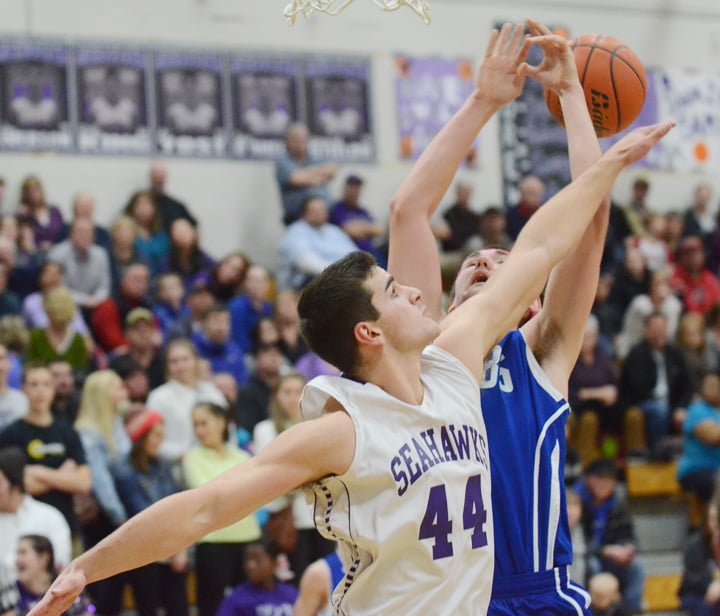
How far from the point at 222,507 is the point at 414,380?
0.76 meters

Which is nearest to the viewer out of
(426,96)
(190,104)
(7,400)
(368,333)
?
(368,333)

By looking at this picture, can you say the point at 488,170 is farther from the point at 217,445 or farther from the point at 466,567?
the point at 466,567

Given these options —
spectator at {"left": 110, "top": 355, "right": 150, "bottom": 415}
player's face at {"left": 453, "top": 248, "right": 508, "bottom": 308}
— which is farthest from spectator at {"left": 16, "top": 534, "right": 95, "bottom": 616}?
player's face at {"left": 453, "top": 248, "right": 508, "bottom": 308}

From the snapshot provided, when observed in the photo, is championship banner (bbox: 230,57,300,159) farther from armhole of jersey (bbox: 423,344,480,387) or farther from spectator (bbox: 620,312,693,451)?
armhole of jersey (bbox: 423,344,480,387)

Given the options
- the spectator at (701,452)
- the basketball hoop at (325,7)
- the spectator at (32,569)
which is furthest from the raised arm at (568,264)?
A: the spectator at (701,452)

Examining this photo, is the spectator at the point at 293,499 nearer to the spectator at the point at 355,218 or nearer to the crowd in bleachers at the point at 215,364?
the crowd in bleachers at the point at 215,364

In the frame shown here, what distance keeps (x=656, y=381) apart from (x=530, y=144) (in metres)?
3.91

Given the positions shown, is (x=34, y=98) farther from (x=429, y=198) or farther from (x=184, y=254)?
(x=429, y=198)

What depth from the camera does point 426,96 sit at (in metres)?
14.4

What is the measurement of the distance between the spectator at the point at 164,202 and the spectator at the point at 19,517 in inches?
184

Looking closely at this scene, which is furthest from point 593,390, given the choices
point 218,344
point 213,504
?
point 213,504

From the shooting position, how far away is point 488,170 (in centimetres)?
1463

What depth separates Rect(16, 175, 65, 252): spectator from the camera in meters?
11.2

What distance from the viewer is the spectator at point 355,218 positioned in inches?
492
